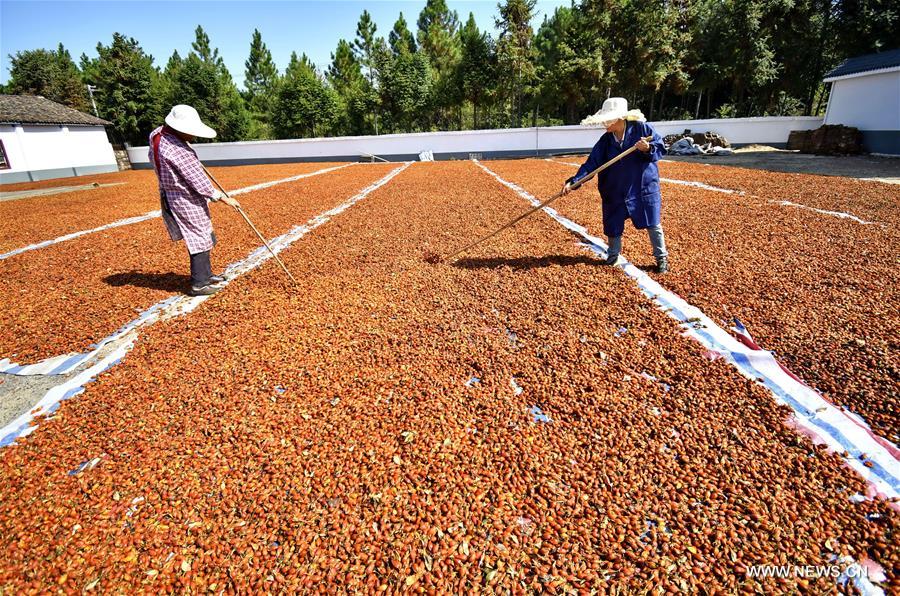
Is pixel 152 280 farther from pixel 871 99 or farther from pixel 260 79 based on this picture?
pixel 260 79

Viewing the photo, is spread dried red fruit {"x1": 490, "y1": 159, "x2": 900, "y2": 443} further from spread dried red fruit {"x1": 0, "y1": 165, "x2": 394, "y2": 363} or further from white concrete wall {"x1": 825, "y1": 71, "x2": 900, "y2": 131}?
white concrete wall {"x1": 825, "y1": 71, "x2": 900, "y2": 131}

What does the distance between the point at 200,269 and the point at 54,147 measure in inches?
971

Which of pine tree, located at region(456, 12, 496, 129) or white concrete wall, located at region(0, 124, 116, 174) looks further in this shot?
pine tree, located at region(456, 12, 496, 129)

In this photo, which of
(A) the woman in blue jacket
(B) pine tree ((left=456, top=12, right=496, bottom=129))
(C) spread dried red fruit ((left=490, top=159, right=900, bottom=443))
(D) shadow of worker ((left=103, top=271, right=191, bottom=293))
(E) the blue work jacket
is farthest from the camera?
(B) pine tree ((left=456, top=12, right=496, bottom=129))

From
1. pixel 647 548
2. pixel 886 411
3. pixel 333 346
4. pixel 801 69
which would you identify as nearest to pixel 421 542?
pixel 647 548

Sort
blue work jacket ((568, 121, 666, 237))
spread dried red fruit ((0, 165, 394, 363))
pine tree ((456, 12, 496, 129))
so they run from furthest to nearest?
pine tree ((456, 12, 496, 129))
blue work jacket ((568, 121, 666, 237))
spread dried red fruit ((0, 165, 394, 363))

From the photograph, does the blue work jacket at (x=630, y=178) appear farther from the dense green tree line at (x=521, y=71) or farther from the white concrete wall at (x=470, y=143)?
the dense green tree line at (x=521, y=71)

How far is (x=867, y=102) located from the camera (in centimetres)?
1549

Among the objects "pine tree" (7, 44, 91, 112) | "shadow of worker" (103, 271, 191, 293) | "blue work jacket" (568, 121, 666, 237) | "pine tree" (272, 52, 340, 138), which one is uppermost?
"pine tree" (7, 44, 91, 112)

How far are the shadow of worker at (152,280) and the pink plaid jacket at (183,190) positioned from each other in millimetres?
692

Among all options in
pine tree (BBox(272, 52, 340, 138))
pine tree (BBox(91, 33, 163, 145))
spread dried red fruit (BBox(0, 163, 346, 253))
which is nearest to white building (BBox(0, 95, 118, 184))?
pine tree (BBox(91, 33, 163, 145))

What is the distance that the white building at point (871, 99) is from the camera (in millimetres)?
14477

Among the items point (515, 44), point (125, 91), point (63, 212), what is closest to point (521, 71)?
point (515, 44)

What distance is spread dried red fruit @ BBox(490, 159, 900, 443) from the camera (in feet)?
7.97
